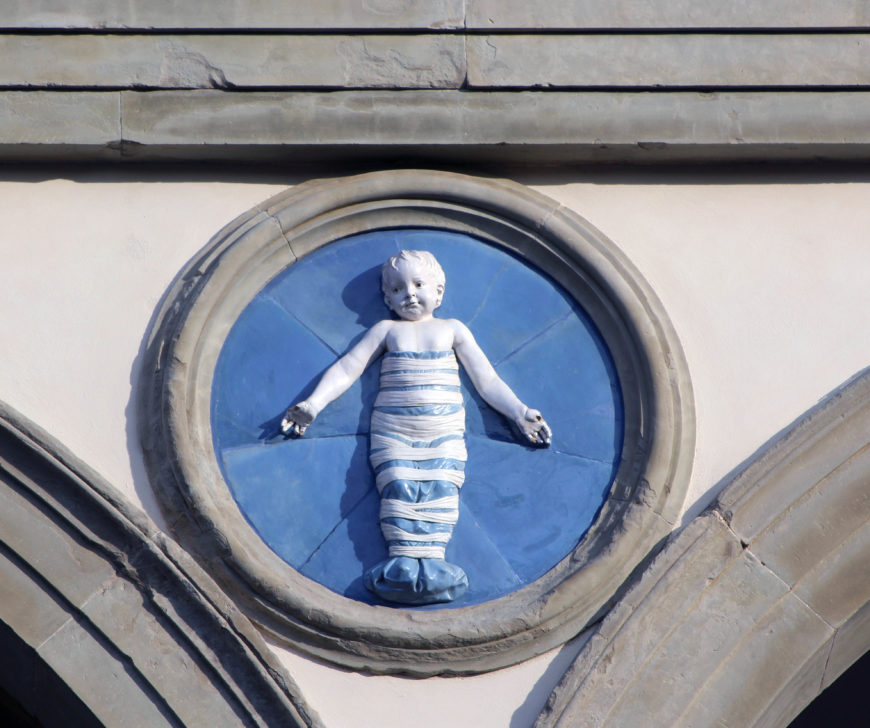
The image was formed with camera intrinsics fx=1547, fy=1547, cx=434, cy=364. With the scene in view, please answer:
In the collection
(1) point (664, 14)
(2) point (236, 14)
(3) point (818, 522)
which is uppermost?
(2) point (236, 14)

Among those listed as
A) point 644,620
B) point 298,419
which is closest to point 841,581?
point 644,620

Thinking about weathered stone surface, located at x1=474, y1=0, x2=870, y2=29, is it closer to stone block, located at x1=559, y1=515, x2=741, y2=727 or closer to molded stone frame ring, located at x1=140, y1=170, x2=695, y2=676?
molded stone frame ring, located at x1=140, y1=170, x2=695, y2=676

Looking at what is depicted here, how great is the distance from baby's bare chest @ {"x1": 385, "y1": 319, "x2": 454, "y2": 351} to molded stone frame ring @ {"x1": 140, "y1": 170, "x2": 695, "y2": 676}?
1.10ft

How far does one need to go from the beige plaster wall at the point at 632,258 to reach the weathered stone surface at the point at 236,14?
455 mm

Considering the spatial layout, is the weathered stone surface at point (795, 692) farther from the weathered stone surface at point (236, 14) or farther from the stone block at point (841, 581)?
the weathered stone surface at point (236, 14)

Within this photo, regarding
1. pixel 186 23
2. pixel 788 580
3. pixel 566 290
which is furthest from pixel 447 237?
pixel 788 580

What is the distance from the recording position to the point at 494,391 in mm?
4488

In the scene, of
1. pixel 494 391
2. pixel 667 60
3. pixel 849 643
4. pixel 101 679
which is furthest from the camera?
pixel 667 60

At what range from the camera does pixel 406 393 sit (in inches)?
175

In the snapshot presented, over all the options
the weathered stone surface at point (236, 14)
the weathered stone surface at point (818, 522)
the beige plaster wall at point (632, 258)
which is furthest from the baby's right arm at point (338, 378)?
the weathered stone surface at point (818, 522)

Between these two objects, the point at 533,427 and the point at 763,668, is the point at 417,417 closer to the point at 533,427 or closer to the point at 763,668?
the point at 533,427

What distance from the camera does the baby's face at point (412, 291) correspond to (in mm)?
4520

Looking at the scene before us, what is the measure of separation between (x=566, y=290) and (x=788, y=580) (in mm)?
1066

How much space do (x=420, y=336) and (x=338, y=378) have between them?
269 millimetres
